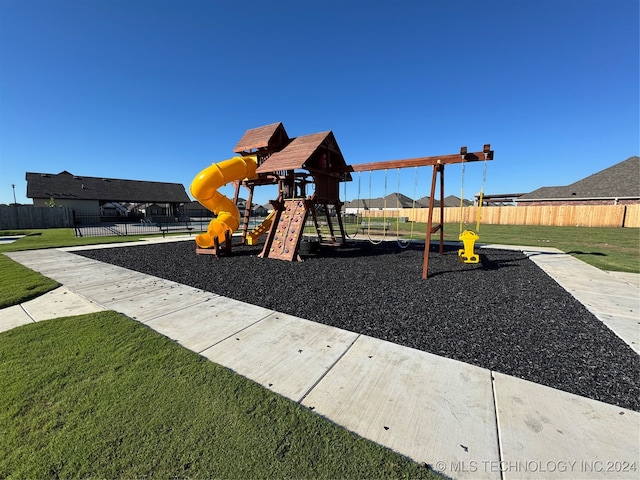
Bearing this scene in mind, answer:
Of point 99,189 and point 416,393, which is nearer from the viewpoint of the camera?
point 416,393

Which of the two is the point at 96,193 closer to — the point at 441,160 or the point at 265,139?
the point at 265,139

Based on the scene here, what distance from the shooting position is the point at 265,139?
1066cm

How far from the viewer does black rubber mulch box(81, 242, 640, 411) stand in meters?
2.88

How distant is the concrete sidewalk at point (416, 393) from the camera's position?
1802mm

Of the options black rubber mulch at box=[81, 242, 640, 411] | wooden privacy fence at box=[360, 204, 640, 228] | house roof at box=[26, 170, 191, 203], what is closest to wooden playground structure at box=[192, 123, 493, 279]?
black rubber mulch at box=[81, 242, 640, 411]

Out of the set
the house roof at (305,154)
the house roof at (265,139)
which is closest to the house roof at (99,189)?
the house roof at (265,139)

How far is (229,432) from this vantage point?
195 cm

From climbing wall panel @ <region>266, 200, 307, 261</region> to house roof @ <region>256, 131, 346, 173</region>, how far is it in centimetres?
139

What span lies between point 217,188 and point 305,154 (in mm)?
3641

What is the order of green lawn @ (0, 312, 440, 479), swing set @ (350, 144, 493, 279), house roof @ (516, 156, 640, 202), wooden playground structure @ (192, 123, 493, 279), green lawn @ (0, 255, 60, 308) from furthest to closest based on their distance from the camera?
house roof @ (516, 156, 640, 202) < wooden playground structure @ (192, 123, 493, 279) < swing set @ (350, 144, 493, 279) < green lawn @ (0, 255, 60, 308) < green lawn @ (0, 312, 440, 479)

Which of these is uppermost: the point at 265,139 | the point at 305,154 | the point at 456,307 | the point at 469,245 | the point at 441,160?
the point at 265,139

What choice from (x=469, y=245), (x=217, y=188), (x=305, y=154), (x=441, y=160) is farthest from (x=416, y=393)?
(x=217, y=188)

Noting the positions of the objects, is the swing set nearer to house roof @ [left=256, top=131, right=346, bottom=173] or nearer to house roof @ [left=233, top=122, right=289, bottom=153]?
house roof @ [left=256, top=131, right=346, bottom=173]

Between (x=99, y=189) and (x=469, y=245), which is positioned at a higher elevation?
(x=99, y=189)
